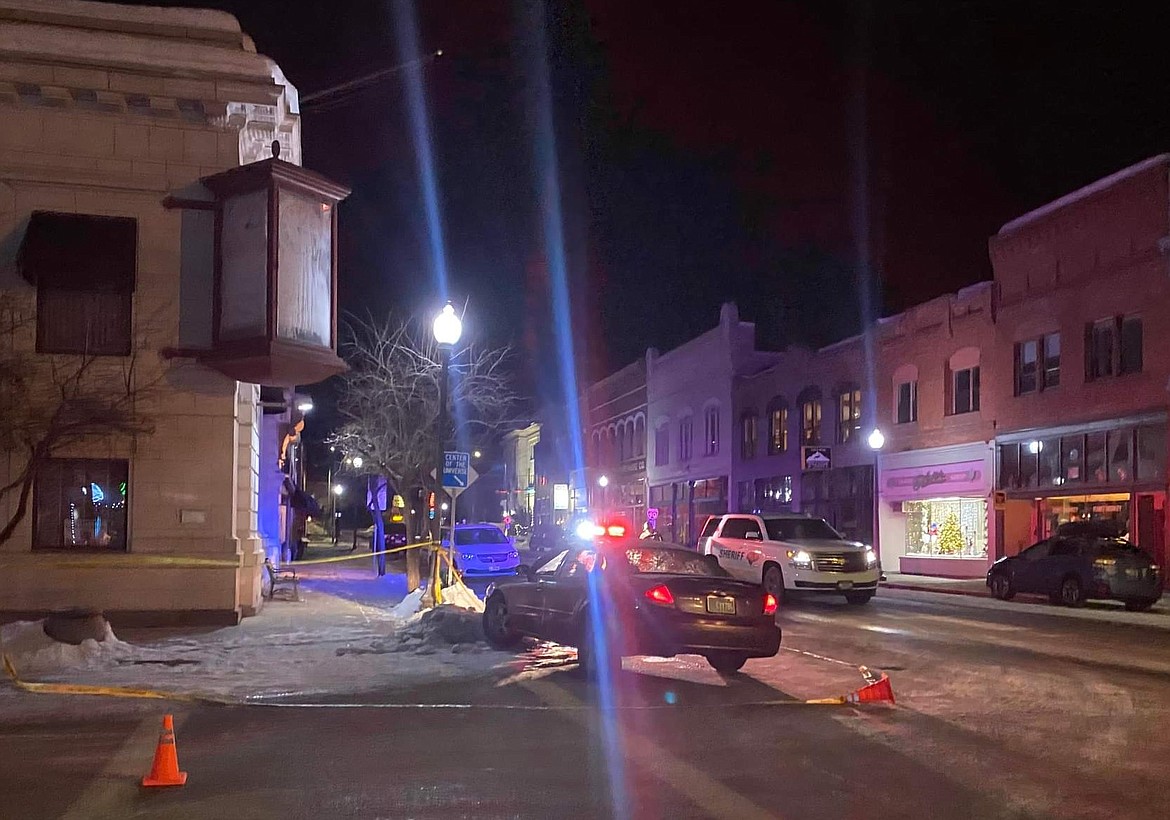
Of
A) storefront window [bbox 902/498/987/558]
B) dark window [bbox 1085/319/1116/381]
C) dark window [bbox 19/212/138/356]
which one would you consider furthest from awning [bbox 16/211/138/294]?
storefront window [bbox 902/498/987/558]

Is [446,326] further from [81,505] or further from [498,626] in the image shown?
[81,505]

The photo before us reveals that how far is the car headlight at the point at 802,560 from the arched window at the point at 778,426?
23684 mm

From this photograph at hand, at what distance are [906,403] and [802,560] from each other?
55.2 feet

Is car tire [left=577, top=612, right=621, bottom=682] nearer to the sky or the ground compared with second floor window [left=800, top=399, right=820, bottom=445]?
nearer to the ground

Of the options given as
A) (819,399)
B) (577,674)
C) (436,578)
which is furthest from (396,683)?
(819,399)

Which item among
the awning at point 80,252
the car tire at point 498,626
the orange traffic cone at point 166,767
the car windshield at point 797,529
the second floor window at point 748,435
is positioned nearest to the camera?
the orange traffic cone at point 166,767

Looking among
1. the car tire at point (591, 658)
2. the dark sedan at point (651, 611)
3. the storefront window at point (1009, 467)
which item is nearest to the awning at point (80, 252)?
the dark sedan at point (651, 611)

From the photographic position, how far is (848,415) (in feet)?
136

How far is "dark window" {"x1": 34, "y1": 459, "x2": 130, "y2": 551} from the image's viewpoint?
16.9 meters

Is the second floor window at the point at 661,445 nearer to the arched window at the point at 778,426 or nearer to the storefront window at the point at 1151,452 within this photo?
the arched window at the point at 778,426

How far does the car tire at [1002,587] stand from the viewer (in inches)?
1035

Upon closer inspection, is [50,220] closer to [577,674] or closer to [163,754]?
[577,674]

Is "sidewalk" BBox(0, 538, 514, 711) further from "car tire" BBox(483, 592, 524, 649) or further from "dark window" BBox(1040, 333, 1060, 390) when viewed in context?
"dark window" BBox(1040, 333, 1060, 390)

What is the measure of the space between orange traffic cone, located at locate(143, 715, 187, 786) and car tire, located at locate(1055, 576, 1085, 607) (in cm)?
2078
